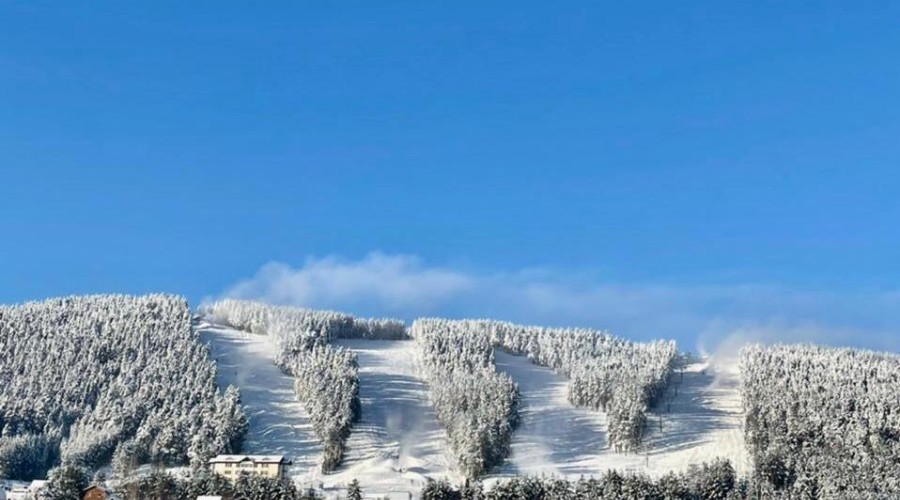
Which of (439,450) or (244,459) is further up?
(439,450)

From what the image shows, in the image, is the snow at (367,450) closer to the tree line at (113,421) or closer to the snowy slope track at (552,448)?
the tree line at (113,421)

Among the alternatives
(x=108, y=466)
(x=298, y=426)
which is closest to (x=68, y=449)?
(x=108, y=466)

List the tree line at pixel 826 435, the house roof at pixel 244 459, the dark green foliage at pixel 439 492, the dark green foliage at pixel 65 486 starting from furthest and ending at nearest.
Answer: the house roof at pixel 244 459 → the tree line at pixel 826 435 → the dark green foliage at pixel 65 486 → the dark green foliage at pixel 439 492

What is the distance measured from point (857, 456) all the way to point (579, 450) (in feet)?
139

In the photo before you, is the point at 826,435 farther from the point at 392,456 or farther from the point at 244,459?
the point at 244,459

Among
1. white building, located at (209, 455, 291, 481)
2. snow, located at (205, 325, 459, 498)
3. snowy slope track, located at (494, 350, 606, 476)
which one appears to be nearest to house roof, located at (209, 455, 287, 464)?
white building, located at (209, 455, 291, 481)

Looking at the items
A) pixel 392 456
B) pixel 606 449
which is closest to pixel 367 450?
pixel 392 456

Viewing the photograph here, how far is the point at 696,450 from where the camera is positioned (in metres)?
185

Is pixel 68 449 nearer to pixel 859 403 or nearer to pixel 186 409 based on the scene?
pixel 186 409

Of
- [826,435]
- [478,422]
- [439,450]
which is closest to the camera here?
[826,435]

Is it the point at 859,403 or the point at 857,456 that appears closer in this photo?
the point at 857,456

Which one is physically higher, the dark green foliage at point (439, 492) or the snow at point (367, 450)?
the snow at point (367, 450)

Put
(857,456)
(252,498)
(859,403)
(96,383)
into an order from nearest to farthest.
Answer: (252,498) → (857,456) → (859,403) → (96,383)

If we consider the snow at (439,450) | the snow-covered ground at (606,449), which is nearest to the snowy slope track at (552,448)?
the snow-covered ground at (606,449)
